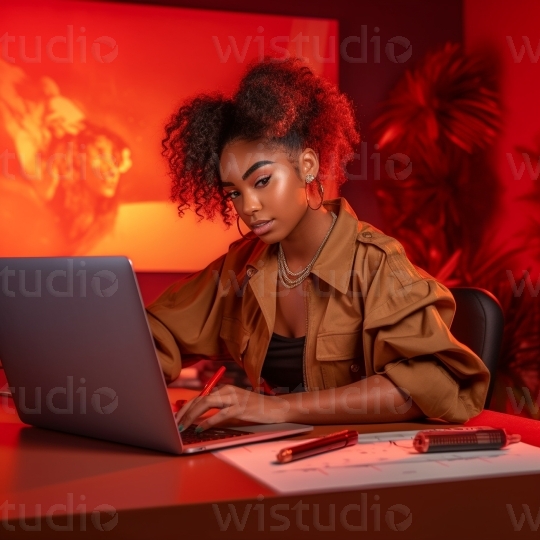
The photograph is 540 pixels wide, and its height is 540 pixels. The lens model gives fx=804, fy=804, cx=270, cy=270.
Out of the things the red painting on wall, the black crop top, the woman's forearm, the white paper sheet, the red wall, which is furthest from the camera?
the red wall

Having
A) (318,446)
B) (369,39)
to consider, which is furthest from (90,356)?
(369,39)

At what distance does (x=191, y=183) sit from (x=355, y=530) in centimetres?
101

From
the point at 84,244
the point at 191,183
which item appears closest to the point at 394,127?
the point at 84,244

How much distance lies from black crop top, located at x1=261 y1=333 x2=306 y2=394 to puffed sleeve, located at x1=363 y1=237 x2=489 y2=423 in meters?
0.22

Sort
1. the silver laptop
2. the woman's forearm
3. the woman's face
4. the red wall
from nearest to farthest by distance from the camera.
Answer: the silver laptop, the woman's forearm, the woman's face, the red wall

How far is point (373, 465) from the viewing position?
86 centimetres

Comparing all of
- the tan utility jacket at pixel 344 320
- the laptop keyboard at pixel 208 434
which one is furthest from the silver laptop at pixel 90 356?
the tan utility jacket at pixel 344 320

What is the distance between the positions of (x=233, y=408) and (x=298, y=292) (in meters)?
0.46

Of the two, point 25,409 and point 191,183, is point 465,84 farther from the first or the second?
point 25,409

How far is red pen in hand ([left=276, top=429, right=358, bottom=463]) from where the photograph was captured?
2.81 ft

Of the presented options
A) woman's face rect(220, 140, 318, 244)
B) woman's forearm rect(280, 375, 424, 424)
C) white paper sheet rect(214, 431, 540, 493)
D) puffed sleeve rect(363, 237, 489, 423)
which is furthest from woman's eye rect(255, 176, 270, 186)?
white paper sheet rect(214, 431, 540, 493)

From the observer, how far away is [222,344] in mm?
1658

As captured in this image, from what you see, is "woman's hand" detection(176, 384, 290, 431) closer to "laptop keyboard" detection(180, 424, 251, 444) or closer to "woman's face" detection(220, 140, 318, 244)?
"laptop keyboard" detection(180, 424, 251, 444)

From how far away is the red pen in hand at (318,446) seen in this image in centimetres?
86
